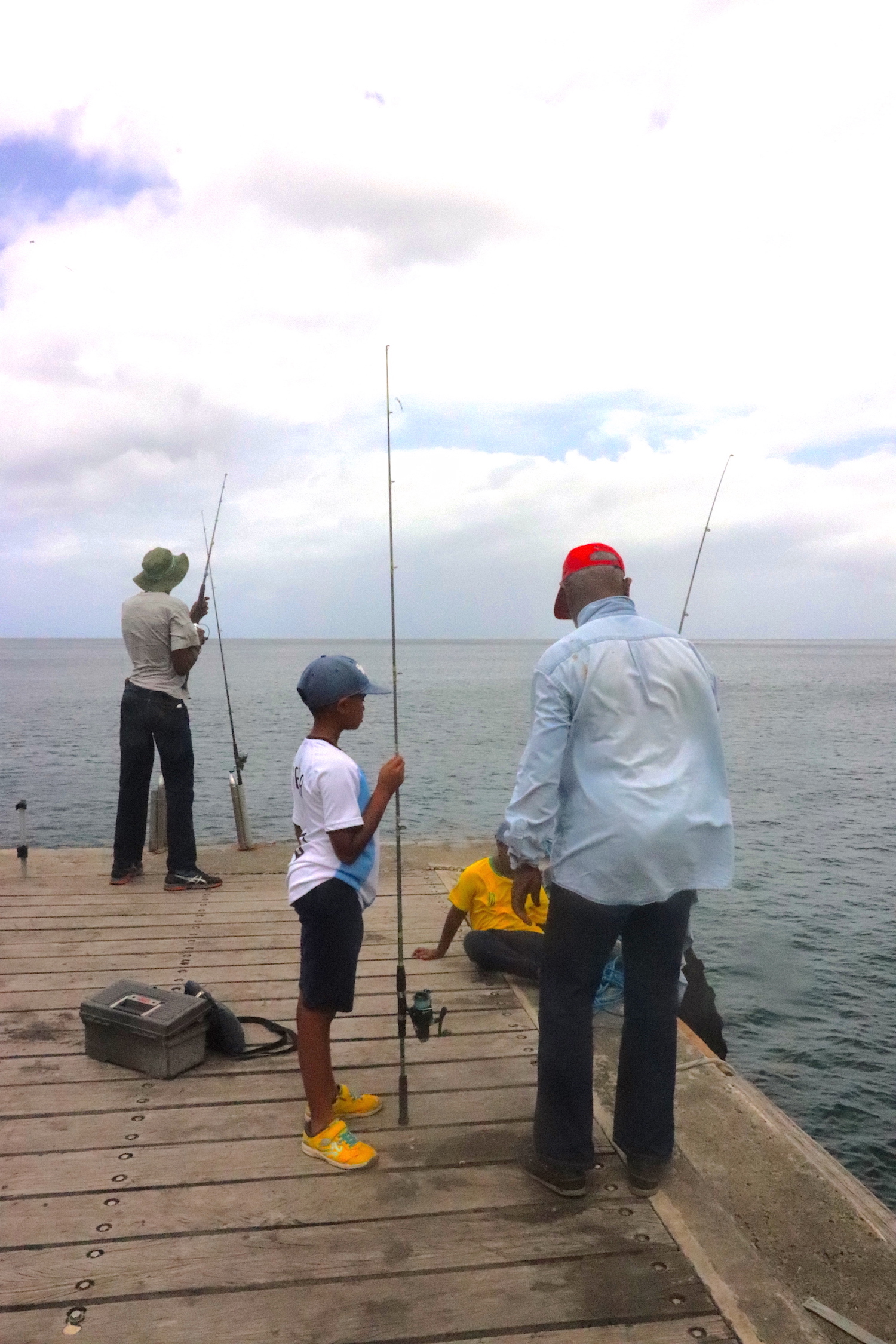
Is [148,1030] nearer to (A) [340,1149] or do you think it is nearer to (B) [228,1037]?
(B) [228,1037]

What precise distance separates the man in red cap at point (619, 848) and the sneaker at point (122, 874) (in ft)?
14.1

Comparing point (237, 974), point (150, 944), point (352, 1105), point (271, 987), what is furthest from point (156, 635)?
point (352, 1105)

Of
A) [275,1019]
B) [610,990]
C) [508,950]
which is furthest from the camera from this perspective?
[508,950]

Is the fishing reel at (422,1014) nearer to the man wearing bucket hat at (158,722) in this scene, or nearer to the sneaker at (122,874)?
the man wearing bucket hat at (158,722)

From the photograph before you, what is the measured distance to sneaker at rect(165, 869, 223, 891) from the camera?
254 inches

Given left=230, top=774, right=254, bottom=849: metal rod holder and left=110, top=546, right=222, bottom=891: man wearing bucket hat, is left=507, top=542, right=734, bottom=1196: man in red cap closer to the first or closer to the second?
left=110, top=546, right=222, bottom=891: man wearing bucket hat

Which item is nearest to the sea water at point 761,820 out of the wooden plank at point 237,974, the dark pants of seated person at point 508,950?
the dark pants of seated person at point 508,950

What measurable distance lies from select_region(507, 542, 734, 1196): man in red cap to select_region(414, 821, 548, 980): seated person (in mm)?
1711

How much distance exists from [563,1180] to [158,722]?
14.4 feet

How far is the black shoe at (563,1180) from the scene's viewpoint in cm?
298

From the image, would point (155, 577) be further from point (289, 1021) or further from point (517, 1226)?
point (517, 1226)

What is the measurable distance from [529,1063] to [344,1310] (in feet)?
5.30

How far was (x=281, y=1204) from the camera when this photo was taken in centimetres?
292

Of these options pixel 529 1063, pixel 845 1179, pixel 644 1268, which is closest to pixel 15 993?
pixel 529 1063
